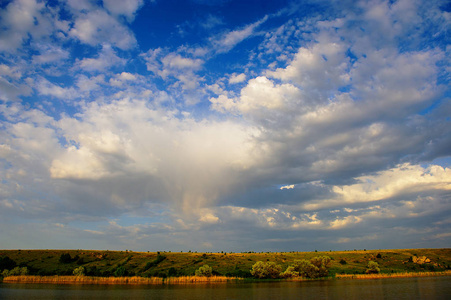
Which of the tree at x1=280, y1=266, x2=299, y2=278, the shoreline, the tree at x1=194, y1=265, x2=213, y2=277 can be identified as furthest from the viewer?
the tree at x1=280, y1=266, x2=299, y2=278

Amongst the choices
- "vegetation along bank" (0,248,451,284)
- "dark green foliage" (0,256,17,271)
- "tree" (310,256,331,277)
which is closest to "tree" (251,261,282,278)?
"vegetation along bank" (0,248,451,284)

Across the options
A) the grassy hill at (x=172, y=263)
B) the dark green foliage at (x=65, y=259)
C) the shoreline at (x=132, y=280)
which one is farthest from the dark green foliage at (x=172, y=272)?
the dark green foliage at (x=65, y=259)

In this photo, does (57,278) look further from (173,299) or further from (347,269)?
(347,269)

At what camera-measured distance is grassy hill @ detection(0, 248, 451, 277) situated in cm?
9506

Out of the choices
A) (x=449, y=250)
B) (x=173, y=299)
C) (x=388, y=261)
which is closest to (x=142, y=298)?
(x=173, y=299)

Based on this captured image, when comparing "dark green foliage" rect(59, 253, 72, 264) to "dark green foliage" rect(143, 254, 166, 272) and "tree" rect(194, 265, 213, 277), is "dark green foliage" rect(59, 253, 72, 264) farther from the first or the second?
"tree" rect(194, 265, 213, 277)

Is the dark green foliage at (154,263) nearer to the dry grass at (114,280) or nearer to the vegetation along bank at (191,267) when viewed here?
the vegetation along bank at (191,267)

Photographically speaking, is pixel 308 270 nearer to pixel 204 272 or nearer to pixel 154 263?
pixel 204 272

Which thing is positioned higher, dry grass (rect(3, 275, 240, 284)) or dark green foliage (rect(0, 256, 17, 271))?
dark green foliage (rect(0, 256, 17, 271))

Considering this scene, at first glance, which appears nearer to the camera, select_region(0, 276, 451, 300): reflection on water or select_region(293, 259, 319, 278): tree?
select_region(0, 276, 451, 300): reflection on water

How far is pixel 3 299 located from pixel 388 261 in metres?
115

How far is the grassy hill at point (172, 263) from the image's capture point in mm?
95062

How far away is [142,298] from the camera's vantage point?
46.9 meters

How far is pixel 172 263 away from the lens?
350 ft
